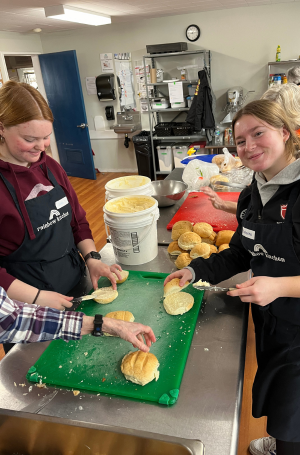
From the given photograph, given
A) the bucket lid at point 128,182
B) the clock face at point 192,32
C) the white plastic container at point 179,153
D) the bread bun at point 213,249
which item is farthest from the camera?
the white plastic container at point 179,153

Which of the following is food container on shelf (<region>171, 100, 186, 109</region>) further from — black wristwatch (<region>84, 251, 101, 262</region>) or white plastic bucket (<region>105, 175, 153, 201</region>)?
black wristwatch (<region>84, 251, 101, 262</region>)

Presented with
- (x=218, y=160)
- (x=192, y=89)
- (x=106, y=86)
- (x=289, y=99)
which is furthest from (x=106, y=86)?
(x=289, y=99)

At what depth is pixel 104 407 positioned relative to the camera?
1.01 metres

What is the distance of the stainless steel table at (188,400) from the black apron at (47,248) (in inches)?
11.5

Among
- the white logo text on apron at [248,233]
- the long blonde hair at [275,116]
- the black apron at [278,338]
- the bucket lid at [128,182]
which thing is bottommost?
the black apron at [278,338]

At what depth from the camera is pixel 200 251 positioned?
162cm

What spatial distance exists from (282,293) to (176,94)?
5254 millimetres

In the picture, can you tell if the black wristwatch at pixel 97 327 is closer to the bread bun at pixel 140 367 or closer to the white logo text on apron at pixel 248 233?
the bread bun at pixel 140 367

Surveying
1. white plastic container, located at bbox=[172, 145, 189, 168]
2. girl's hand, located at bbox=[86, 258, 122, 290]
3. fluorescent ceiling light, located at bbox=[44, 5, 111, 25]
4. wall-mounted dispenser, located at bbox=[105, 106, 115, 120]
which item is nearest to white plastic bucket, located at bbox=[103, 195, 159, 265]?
girl's hand, located at bbox=[86, 258, 122, 290]

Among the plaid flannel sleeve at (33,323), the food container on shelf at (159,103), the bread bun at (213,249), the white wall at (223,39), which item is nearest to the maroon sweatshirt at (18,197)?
the plaid flannel sleeve at (33,323)

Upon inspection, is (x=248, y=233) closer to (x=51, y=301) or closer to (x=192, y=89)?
(x=51, y=301)

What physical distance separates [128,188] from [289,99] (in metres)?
0.99

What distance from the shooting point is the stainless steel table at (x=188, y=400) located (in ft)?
3.02

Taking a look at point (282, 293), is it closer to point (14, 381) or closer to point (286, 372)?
point (286, 372)
